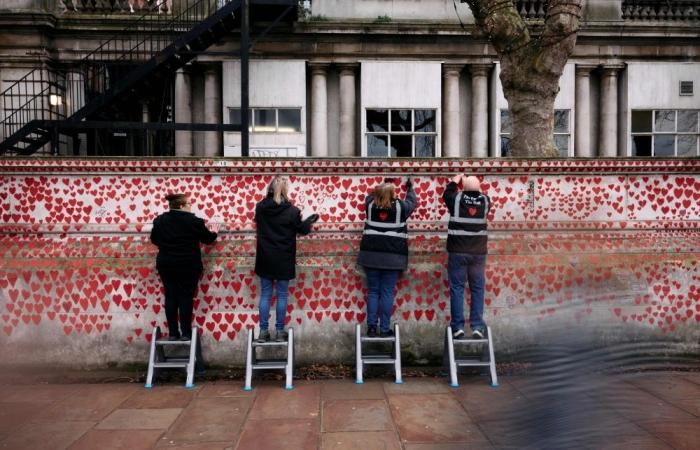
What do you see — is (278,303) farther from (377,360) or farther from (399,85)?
(399,85)

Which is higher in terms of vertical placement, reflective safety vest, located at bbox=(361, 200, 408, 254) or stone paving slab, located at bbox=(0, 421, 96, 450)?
reflective safety vest, located at bbox=(361, 200, 408, 254)

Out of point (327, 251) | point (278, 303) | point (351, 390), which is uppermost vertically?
point (327, 251)

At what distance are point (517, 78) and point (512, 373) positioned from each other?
189 inches

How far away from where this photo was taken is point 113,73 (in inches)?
581

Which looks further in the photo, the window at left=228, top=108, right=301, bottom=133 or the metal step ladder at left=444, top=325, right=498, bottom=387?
the window at left=228, top=108, right=301, bottom=133

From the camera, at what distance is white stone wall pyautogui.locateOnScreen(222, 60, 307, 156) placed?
48.2ft

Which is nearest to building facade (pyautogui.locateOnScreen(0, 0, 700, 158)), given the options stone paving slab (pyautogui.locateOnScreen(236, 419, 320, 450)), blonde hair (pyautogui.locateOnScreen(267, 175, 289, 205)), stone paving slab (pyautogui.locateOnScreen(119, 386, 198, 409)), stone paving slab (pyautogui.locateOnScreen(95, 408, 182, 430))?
blonde hair (pyautogui.locateOnScreen(267, 175, 289, 205))

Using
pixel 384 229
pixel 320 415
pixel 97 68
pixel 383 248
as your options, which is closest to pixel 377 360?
pixel 320 415

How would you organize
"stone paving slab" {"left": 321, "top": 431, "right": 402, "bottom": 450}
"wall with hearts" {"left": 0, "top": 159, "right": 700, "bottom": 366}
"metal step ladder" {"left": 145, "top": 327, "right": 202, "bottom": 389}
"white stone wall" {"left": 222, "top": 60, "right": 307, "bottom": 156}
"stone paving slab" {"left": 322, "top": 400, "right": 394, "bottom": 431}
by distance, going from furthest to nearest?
"white stone wall" {"left": 222, "top": 60, "right": 307, "bottom": 156} < "wall with hearts" {"left": 0, "top": 159, "right": 700, "bottom": 366} < "metal step ladder" {"left": 145, "top": 327, "right": 202, "bottom": 389} < "stone paving slab" {"left": 322, "top": 400, "right": 394, "bottom": 431} < "stone paving slab" {"left": 321, "top": 431, "right": 402, "bottom": 450}

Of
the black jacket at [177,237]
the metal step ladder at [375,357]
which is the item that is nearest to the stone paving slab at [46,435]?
the black jacket at [177,237]

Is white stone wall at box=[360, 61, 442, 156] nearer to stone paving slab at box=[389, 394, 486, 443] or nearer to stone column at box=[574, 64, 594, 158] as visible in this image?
stone column at box=[574, 64, 594, 158]

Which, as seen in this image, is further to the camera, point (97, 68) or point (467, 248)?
point (97, 68)

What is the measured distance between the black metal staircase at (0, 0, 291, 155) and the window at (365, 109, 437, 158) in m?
4.46

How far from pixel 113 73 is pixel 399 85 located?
8.56m
